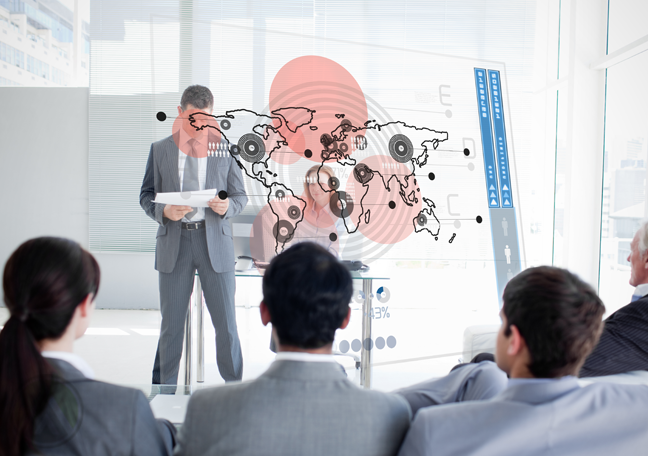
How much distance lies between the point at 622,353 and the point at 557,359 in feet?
3.42

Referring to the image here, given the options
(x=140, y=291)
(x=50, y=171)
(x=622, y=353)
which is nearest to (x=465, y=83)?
(x=622, y=353)

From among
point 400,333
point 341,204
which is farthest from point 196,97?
point 400,333

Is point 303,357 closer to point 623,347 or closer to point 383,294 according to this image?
point 623,347

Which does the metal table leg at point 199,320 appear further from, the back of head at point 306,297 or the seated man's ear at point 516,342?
the seated man's ear at point 516,342

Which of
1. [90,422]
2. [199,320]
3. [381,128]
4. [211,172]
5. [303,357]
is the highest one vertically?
[381,128]

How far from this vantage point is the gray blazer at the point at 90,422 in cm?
81

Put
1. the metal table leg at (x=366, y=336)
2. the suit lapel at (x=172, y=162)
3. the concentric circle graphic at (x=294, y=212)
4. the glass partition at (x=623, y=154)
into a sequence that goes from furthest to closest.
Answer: the glass partition at (x=623, y=154), the concentric circle graphic at (x=294, y=212), the metal table leg at (x=366, y=336), the suit lapel at (x=172, y=162)

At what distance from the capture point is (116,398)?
836mm

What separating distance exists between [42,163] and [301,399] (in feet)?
15.3

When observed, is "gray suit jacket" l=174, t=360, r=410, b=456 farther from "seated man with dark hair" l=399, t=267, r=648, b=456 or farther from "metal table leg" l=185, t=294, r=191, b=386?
"metal table leg" l=185, t=294, r=191, b=386

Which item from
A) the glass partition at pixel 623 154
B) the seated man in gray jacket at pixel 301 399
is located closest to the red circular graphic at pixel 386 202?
the glass partition at pixel 623 154

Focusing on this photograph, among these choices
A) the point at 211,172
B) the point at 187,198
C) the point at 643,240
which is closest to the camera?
the point at 643,240

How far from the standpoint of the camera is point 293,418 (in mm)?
818

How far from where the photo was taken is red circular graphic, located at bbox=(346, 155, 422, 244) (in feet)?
9.48
